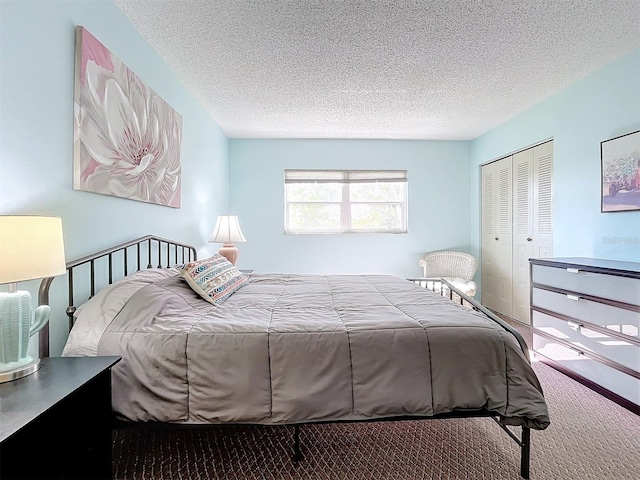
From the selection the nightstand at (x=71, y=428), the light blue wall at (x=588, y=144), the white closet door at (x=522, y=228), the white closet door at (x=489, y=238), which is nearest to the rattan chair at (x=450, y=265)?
the white closet door at (x=489, y=238)

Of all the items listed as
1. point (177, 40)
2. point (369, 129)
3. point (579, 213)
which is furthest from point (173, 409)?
point (369, 129)

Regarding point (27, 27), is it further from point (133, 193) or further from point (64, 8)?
point (133, 193)

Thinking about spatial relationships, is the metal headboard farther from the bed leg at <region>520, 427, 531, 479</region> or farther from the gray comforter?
the bed leg at <region>520, 427, 531, 479</region>

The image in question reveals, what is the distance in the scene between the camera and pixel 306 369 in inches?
57.3

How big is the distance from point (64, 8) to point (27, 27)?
285mm

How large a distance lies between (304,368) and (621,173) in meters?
2.76

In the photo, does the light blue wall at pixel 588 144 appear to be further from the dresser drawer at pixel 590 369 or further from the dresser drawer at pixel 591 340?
the dresser drawer at pixel 590 369

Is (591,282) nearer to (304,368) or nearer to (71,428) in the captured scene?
(304,368)

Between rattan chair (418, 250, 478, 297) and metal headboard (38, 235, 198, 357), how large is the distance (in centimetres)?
306

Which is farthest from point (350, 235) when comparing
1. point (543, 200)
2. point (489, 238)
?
point (543, 200)

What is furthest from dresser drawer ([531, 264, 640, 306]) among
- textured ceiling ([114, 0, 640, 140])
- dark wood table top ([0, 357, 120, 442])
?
dark wood table top ([0, 357, 120, 442])

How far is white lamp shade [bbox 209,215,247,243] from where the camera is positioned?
375 centimetres

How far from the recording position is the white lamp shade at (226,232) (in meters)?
3.75

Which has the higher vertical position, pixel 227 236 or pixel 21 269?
pixel 227 236
